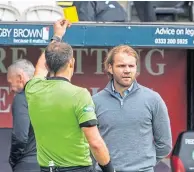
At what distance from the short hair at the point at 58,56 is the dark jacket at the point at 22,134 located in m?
1.32

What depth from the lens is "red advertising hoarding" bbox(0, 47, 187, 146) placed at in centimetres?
859

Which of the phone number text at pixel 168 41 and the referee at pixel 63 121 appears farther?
the phone number text at pixel 168 41

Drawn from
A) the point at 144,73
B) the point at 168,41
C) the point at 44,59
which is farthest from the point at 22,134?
→ the point at 144,73

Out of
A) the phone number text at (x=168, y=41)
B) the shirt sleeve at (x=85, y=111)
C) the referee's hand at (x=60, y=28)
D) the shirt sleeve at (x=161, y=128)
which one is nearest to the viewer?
the shirt sleeve at (x=85, y=111)

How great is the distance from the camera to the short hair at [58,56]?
4.29m

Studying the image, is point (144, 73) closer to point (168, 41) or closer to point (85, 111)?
point (168, 41)

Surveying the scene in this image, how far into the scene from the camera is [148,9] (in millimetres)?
8109

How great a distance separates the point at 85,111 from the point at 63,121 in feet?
0.53

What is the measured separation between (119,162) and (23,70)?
159 cm

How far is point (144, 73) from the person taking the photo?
29.0 feet

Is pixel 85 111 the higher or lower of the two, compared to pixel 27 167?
higher

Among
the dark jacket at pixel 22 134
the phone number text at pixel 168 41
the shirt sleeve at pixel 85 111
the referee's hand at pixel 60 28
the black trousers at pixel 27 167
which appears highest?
the phone number text at pixel 168 41

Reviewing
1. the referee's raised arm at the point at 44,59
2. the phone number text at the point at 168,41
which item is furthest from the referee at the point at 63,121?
the phone number text at the point at 168,41

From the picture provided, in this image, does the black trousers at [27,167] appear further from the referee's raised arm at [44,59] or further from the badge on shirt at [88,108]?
the badge on shirt at [88,108]
